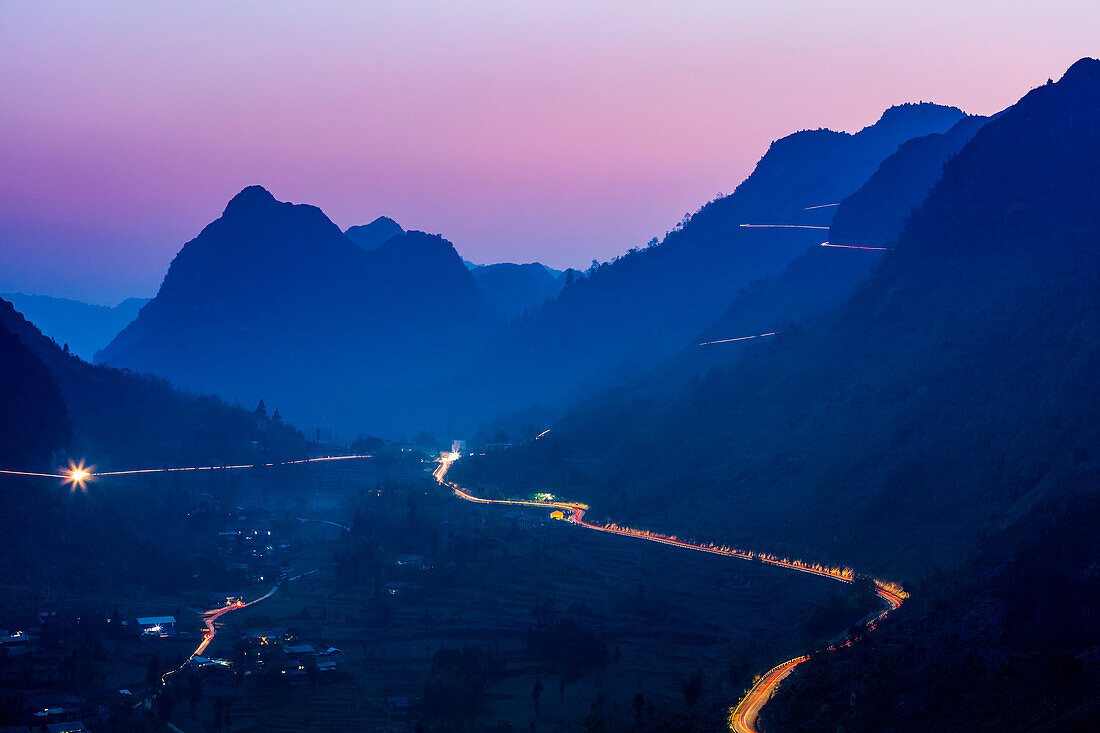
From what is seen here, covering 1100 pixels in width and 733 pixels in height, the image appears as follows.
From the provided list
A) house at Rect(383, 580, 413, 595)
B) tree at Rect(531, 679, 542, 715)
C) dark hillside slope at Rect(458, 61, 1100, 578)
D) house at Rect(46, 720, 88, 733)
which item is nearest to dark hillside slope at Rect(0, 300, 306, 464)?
dark hillside slope at Rect(458, 61, 1100, 578)

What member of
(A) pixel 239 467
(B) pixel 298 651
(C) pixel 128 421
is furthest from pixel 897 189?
(B) pixel 298 651

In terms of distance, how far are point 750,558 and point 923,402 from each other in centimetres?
1933

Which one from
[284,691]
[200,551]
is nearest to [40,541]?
[200,551]

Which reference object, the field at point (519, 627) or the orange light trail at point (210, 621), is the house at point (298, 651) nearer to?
the field at point (519, 627)

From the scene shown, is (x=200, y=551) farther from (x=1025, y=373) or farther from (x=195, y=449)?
(x=1025, y=373)

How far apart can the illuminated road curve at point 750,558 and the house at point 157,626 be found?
34689 millimetres

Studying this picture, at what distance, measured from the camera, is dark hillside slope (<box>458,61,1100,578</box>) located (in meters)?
76.1

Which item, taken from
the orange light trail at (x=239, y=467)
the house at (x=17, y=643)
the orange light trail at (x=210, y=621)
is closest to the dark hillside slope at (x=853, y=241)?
the orange light trail at (x=239, y=467)

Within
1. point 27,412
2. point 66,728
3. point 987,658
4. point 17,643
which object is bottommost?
point 987,658

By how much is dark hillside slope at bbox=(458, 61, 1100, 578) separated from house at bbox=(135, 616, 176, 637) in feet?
123

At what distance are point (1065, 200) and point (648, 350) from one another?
80.7 m

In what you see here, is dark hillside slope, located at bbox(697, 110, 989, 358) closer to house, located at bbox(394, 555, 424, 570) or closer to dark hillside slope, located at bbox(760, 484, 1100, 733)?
house, located at bbox(394, 555, 424, 570)

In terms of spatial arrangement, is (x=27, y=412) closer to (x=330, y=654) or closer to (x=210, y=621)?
(x=210, y=621)

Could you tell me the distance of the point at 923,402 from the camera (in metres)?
89.1
